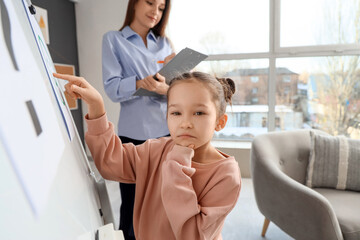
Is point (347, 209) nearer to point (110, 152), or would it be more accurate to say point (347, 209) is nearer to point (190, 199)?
point (190, 199)

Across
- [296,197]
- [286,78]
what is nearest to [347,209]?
[296,197]

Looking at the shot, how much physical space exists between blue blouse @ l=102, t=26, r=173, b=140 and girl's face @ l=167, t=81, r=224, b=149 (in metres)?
0.58

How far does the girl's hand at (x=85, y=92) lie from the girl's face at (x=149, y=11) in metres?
0.68

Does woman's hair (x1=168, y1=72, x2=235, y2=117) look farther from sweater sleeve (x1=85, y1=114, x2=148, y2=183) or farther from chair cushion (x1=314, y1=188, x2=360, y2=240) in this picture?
chair cushion (x1=314, y1=188, x2=360, y2=240)

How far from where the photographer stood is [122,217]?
4.53 ft

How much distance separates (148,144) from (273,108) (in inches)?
105

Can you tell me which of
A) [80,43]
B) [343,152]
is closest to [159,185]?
[343,152]

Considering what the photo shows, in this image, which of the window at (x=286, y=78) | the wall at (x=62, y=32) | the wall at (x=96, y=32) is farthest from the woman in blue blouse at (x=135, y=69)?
the window at (x=286, y=78)

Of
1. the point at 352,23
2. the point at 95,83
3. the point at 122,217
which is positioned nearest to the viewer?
the point at 122,217

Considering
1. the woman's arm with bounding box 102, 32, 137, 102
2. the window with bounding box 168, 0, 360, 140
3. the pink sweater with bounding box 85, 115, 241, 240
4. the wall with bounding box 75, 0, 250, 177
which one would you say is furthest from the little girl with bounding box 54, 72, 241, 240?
the wall with bounding box 75, 0, 250, 177

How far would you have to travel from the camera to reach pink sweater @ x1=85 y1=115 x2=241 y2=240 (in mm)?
622

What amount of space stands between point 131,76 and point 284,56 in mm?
2306

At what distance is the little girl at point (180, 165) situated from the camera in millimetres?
626

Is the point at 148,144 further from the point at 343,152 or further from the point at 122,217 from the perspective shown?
the point at 343,152
